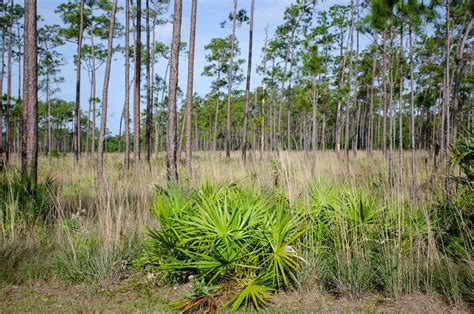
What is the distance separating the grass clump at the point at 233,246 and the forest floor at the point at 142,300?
23 cm

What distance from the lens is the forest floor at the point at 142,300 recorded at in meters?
3.95

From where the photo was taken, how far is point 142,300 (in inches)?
167

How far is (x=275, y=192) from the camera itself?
545 cm

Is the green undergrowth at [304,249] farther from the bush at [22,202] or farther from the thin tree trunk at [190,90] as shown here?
the thin tree trunk at [190,90]

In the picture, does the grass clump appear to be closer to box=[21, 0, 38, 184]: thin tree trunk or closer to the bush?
the bush

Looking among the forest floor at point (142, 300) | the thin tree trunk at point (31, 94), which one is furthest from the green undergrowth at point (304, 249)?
the thin tree trunk at point (31, 94)

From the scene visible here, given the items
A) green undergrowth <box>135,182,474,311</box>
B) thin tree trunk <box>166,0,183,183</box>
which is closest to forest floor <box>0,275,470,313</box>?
green undergrowth <box>135,182,474,311</box>

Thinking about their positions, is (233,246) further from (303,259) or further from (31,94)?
(31,94)

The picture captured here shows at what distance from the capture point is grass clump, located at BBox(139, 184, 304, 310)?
4.18 m

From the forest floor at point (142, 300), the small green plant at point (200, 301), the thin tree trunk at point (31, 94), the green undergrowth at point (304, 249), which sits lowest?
the forest floor at point (142, 300)

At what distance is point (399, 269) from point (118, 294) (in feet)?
11.0

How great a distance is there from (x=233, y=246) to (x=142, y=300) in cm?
123

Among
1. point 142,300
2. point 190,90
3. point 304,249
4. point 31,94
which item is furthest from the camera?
point 190,90

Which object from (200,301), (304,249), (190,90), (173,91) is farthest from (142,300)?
(190,90)
